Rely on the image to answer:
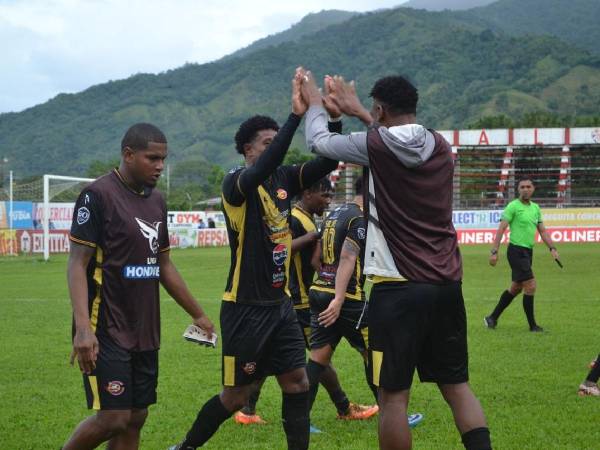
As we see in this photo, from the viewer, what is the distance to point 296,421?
5.81m

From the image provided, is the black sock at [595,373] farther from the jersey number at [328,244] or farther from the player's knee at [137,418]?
the player's knee at [137,418]

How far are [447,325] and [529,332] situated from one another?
8445 mm

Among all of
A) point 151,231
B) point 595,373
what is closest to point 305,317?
point 595,373

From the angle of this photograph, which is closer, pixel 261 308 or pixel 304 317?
pixel 261 308

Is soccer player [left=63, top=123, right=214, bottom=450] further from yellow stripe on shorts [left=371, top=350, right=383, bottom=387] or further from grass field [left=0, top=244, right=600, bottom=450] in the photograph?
grass field [left=0, top=244, right=600, bottom=450]

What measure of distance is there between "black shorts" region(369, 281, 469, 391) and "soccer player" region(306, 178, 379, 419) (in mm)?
2077

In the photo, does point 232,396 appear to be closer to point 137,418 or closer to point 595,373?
point 137,418

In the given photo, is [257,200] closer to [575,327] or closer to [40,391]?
[40,391]

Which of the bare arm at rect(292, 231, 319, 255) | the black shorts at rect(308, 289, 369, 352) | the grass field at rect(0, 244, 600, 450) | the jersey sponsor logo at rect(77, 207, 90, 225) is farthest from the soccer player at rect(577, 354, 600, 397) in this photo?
the jersey sponsor logo at rect(77, 207, 90, 225)

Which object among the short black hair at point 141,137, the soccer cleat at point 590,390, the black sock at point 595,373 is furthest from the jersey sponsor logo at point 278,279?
the soccer cleat at point 590,390

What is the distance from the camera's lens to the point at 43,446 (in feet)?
22.2

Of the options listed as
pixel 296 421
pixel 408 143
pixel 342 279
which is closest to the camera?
pixel 408 143

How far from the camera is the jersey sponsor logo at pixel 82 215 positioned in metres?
4.95

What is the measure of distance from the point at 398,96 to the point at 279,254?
1.49 m
